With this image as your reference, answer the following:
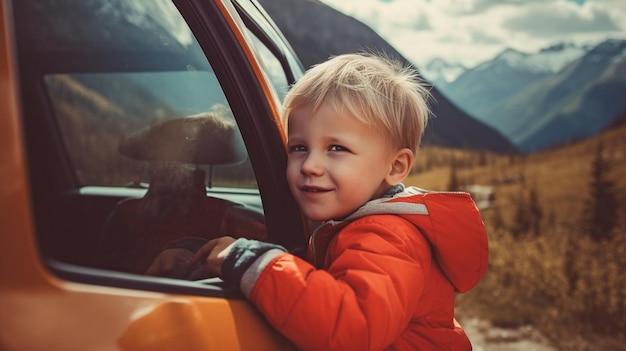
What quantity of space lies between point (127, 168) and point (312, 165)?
59 centimetres

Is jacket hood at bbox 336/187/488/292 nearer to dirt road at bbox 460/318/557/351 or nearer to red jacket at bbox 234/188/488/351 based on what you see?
red jacket at bbox 234/188/488/351

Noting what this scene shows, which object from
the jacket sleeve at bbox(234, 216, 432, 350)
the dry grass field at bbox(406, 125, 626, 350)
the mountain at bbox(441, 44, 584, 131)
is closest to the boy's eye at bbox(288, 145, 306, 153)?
the jacket sleeve at bbox(234, 216, 432, 350)

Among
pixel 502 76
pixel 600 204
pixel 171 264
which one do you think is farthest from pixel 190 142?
pixel 502 76

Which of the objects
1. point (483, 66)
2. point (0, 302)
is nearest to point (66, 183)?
point (0, 302)

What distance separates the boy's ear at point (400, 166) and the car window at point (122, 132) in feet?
1.71

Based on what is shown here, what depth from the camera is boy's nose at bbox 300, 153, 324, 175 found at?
5.68 feet

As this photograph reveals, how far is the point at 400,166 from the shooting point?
1934 mm

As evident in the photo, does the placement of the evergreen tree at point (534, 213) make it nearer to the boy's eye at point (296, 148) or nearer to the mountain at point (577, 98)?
the boy's eye at point (296, 148)

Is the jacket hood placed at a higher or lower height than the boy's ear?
lower

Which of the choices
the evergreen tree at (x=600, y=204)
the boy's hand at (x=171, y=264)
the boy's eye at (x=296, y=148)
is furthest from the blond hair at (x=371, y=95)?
the evergreen tree at (x=600, y=204)

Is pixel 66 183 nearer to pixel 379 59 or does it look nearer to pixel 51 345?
pixel 51 345

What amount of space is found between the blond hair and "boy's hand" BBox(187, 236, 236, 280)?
0.54 meters

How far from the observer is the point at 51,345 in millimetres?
944

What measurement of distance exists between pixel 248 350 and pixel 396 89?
972 mm
